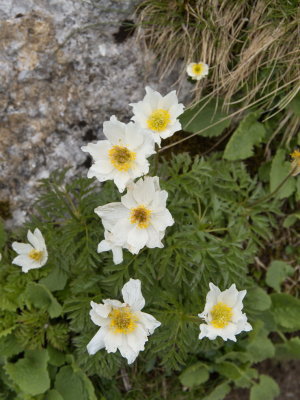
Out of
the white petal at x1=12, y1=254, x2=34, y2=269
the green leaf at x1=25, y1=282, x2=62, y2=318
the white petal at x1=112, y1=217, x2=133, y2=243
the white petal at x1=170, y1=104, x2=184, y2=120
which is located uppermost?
the white petal at x1=170, y1=104, x2=184, y2=120

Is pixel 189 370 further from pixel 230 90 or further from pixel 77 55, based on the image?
pixel 77 55

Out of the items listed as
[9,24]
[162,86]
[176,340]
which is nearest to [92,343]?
[176,340]

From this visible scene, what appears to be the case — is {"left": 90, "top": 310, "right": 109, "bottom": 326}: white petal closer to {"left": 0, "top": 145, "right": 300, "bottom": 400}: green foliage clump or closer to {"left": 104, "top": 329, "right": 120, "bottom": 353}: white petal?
{"left": 104, "top": 329, "right": 120, "bottom": 353}: white petal

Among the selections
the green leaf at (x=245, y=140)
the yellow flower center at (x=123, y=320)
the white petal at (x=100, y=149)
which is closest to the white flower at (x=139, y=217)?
the white petal at (x=100, y=149)

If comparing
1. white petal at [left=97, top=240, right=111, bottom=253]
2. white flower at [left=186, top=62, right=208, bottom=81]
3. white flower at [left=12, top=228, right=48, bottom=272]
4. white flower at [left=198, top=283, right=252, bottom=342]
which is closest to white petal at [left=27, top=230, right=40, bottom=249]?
white flower at [left=12, top=228, right=48, bottom=272]

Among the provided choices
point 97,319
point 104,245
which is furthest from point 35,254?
→ point 97,319

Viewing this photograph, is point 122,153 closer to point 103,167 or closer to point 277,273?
point 103,167
